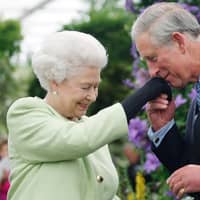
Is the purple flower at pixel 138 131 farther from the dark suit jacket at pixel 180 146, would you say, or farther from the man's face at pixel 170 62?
the man's face at pixel 170 62

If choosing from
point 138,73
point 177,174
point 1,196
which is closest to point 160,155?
point 177,174

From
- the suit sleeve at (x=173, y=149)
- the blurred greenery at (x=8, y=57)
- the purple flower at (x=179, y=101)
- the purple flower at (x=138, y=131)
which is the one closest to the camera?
the suit sleeve at (x=173, y=149)

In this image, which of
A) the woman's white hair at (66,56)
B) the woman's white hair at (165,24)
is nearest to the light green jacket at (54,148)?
the woman's white hair at (66,56)

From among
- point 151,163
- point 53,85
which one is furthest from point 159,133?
point 151,163

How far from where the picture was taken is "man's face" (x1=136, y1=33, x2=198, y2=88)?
3.81m

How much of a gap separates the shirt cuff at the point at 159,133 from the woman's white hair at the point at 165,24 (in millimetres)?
384

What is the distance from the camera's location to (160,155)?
4027mm

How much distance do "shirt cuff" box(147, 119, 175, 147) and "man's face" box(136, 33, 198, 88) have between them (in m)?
0.22

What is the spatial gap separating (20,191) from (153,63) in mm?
786

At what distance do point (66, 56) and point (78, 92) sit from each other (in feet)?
0.51

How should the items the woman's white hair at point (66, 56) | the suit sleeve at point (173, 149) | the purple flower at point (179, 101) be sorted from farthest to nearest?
the purple flower at point (179, 101) < the suit sleeve at point (173, 149) < the woman's white hair at point (66, 56)

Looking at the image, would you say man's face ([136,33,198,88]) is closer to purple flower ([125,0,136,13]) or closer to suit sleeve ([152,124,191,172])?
suit sleeve ([152,124,191,172])

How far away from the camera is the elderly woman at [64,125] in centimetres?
357

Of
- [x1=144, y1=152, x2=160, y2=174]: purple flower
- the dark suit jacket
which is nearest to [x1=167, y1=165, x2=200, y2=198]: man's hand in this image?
the dark suit jacket
